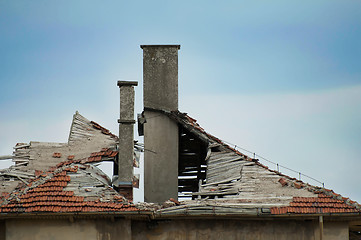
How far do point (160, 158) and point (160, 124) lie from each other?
1.20 meters

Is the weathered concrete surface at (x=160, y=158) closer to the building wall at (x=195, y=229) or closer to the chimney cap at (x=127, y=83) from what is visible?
the chimney cap at (x=127, y=83)

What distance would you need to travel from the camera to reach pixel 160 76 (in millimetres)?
29688

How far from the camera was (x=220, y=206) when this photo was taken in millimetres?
23750

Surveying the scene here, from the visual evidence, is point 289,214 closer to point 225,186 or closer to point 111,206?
point 225,186

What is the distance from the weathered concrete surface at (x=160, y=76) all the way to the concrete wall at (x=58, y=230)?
7014 mm

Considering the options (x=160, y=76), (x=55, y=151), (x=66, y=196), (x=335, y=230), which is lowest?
(x=335, y=230)

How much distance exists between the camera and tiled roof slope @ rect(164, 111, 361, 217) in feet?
77.4

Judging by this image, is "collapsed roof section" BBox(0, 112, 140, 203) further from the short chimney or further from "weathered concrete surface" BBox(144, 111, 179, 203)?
"weathered concrete surface" BBox(144, 111, 179, 203)

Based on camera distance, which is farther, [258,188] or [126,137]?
[126,137]

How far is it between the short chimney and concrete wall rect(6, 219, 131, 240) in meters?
2.24

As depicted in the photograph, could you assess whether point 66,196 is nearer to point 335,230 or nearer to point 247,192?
point 247,192

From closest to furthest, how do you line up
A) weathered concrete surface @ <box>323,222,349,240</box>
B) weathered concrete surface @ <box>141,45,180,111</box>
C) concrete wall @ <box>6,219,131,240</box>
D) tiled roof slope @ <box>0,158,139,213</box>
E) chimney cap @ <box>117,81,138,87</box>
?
tiled roof slope @ <box>0,158,139,213</box>
concrete wall @ <box>6,219,131,240</box>
weathered concrete surface @ <box>323,222,349,240</box>
chimney cap @ <box>117,81,138,87</box>
weathered concrete surface @ <box>141,45,180,111</box>

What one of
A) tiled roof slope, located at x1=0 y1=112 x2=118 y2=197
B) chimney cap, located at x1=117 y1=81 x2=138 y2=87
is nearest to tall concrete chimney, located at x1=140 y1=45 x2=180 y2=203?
tiled roof slope, located at x1=0 y1=112 x2=118 y2=197

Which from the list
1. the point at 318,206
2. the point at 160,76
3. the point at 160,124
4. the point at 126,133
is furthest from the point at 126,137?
the point at 318,206
